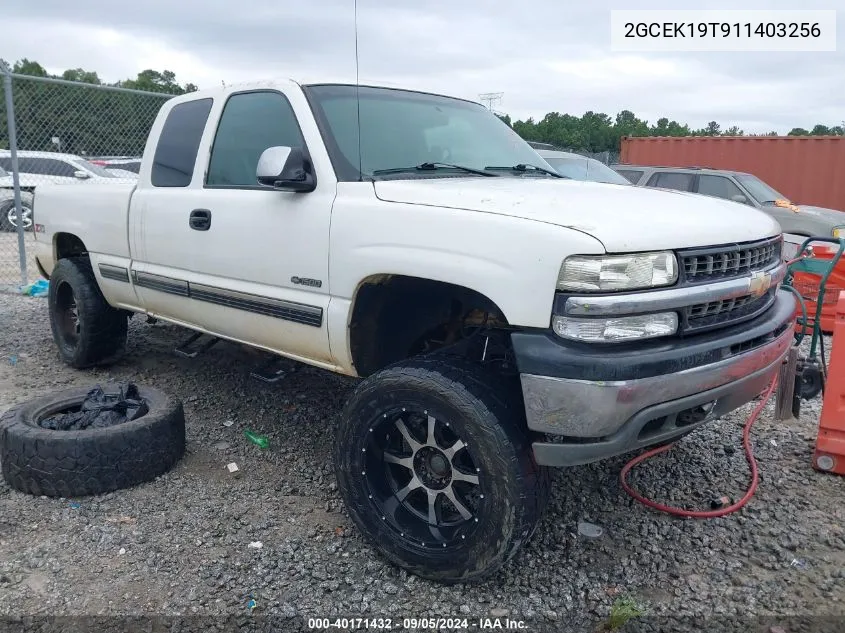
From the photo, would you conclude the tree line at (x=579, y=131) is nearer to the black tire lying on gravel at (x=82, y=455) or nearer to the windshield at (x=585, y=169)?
the windshield at (x=585, y=169)

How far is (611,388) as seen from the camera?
235cm

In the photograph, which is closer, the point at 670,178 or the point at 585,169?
the point at 585,169

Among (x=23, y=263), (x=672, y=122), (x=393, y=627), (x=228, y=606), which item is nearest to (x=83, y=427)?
(x=228, y=606)

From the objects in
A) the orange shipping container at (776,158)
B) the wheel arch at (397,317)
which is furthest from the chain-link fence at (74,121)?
the orange shipping container at (776,158)

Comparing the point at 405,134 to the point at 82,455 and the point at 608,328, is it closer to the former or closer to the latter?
the point at 608,328

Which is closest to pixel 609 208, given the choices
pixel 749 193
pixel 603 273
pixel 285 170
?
pixel 603 273

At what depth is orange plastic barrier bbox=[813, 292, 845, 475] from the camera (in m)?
3.70

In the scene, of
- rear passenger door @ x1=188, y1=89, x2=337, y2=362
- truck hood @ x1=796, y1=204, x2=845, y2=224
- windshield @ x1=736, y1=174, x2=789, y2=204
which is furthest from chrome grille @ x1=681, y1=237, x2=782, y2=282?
windshield @ x1=736, y1=174, x2=789, y2=204

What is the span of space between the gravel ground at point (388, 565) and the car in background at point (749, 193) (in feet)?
20.5

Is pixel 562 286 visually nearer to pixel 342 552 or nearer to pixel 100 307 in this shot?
pixel 342 552

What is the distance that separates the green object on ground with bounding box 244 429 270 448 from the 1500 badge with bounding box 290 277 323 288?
123 cm

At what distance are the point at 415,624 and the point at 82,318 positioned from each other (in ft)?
12.0

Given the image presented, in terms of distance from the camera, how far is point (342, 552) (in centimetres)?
306

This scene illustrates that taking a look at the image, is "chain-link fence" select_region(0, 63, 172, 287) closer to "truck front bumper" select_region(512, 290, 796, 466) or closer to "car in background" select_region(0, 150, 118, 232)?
"car in background" select_region(0, 150, 118, 232)
